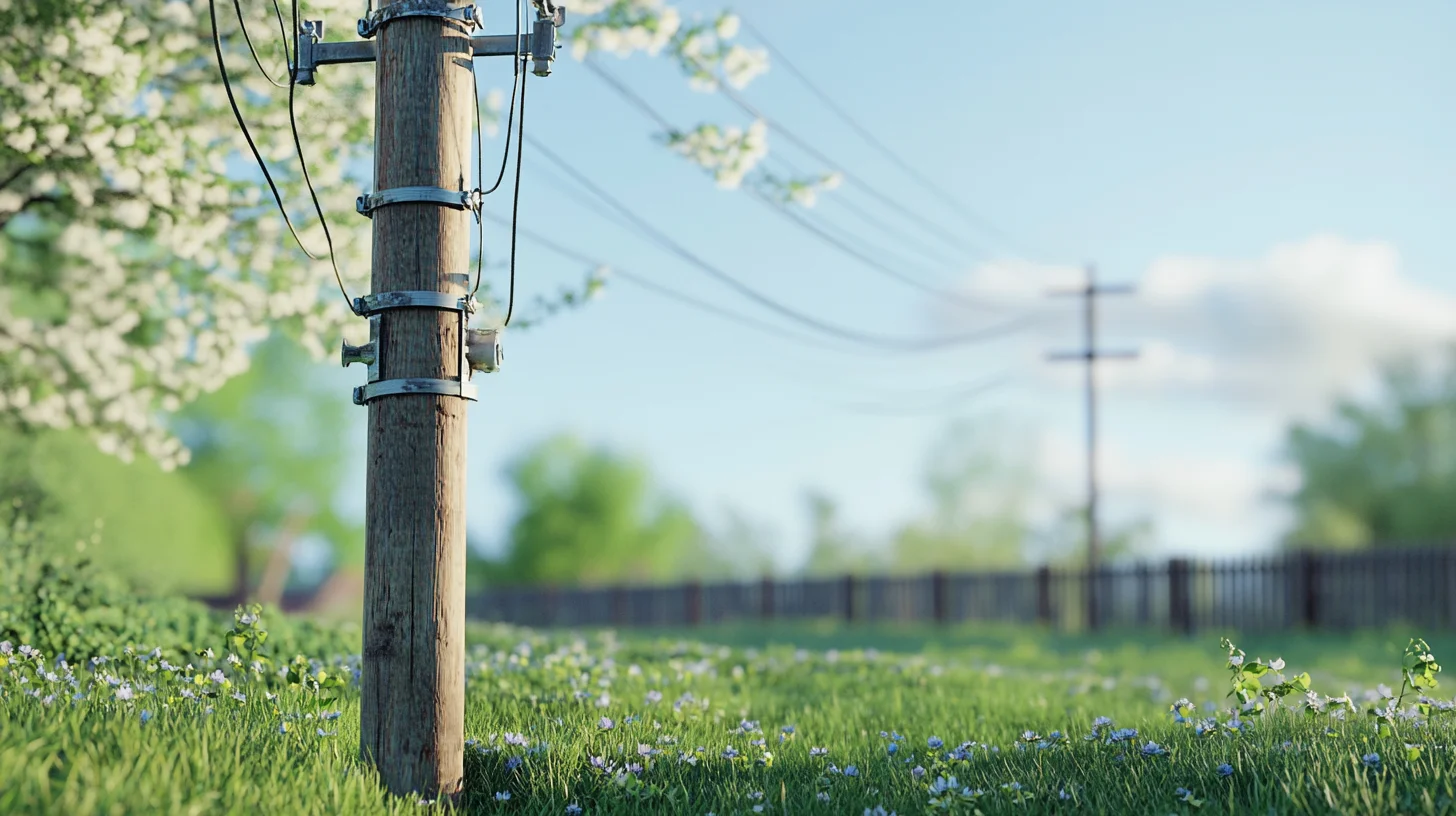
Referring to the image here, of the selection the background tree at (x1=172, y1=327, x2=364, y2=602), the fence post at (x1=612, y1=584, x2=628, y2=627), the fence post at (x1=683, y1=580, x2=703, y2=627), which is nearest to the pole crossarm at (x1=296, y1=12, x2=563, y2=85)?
the fence post at (x1=683, y1=580, x2=703, y2=627)

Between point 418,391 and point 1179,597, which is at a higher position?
point 418,391

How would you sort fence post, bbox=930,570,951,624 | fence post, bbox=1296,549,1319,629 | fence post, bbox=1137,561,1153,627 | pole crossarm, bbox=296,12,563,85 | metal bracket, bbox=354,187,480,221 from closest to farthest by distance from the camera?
→ metal bracket, bbox=354,187,480,221 < pole crossarm, bbox=296,12,563,85 < fence post, bbox=1296,549,1319,629 < fence post, bbox=1137,561,1153,627 < fence post, bbox=930,570,951,624

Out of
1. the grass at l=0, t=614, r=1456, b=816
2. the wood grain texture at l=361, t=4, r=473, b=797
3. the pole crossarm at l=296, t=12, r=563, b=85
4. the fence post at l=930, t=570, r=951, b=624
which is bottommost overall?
the fence post at l=930, t=570, r=951, b=624

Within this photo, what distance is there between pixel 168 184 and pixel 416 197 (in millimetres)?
5236

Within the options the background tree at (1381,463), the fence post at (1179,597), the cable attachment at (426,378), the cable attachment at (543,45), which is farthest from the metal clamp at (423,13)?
the background tree at (1381,463)

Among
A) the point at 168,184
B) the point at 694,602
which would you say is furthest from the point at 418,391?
the point at 694,602

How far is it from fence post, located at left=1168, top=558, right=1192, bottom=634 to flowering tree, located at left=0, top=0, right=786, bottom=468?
1558cm

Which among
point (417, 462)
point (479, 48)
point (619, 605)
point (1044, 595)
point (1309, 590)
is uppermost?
point (479, 48)

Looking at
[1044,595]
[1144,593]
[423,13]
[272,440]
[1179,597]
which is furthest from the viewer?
[272,440]

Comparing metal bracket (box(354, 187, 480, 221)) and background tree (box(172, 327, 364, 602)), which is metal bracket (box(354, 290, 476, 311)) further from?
background tree (box(172, 327, 364, 602))

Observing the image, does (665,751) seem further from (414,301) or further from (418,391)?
(414,301)

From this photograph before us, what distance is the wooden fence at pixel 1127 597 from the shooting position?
1952cm

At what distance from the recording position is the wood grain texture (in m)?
4.48

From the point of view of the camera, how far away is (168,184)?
29.0 feet
